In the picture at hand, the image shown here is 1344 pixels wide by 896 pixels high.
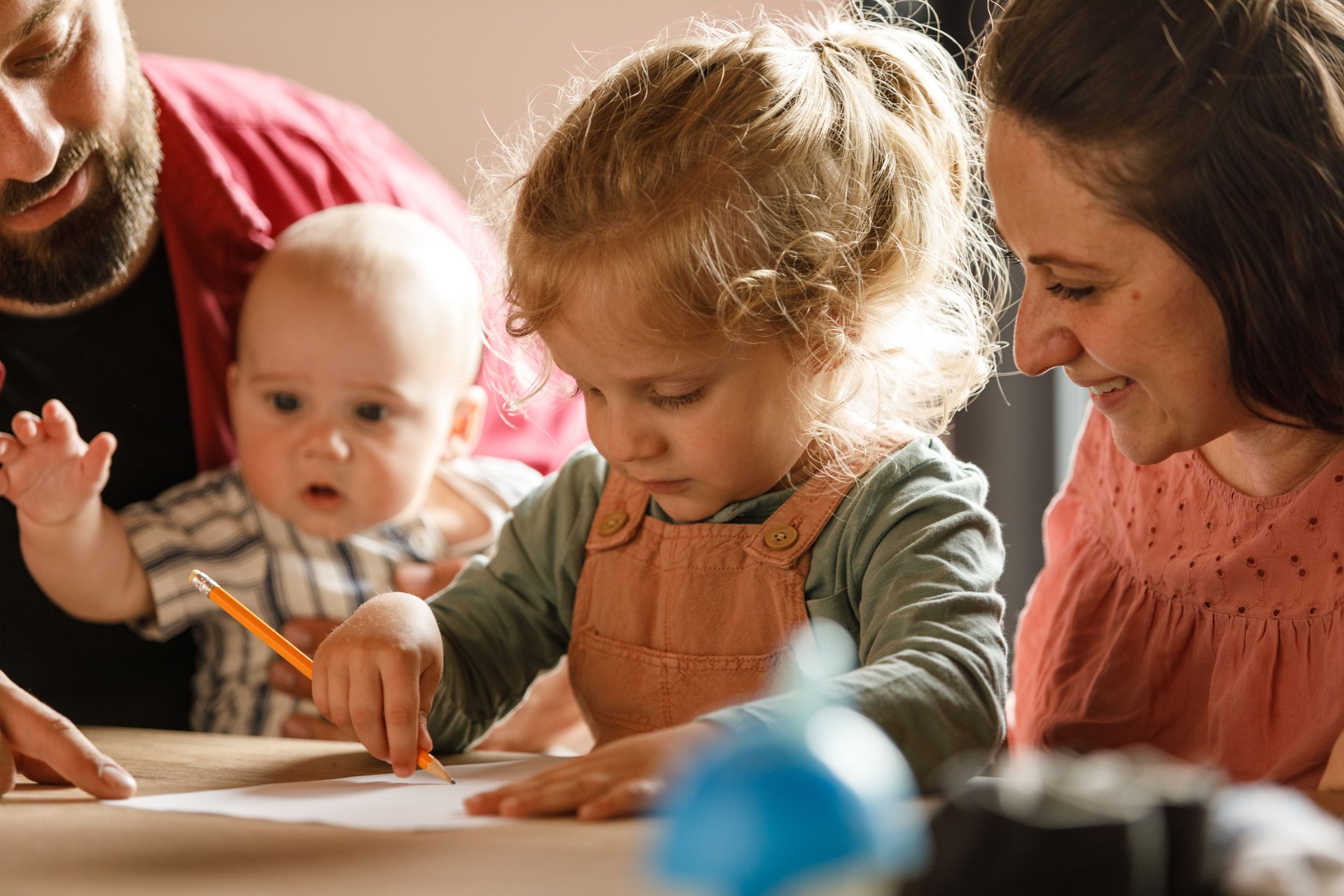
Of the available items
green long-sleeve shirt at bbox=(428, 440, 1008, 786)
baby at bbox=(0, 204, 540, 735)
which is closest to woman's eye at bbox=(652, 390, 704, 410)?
green long-sleeve shirt at bbox=(428, 440, 1008, 786)

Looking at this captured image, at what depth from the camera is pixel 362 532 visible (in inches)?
57.1

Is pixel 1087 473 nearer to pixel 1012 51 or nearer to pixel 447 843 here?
pixel 1012 51

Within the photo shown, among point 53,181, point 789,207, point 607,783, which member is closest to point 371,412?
point 53,181

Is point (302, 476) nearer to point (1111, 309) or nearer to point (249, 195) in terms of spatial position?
point (249, 195)

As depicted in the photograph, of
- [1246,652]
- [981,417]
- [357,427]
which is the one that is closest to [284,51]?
[357,427]

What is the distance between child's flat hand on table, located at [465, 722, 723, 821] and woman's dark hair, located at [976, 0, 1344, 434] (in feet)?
1.36

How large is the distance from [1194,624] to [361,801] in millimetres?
647

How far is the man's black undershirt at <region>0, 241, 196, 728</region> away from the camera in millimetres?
1360

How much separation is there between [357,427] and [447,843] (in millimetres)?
826

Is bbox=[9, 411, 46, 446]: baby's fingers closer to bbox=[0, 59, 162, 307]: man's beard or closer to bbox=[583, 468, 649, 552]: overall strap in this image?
bbox=[0, 59, 162, 307]: man's beard

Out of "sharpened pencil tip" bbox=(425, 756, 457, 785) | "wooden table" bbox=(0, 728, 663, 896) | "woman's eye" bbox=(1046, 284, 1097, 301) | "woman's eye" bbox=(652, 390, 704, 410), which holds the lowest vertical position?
"sharpened pencil tip" bbox=(425, 756, 457, 785)

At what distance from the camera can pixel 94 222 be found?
1.35 meters

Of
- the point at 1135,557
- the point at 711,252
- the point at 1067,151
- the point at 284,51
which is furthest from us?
the point at 284,51

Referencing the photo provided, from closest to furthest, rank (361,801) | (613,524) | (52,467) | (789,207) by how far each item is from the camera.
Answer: (361,801) → (789,207) → (613,524) → (52,467)
